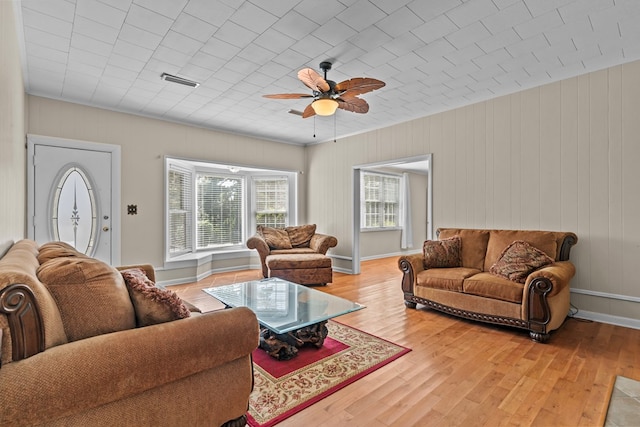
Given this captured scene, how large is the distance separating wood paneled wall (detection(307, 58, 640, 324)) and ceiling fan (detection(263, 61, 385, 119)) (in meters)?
1.71

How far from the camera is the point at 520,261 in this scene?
313 centimetres

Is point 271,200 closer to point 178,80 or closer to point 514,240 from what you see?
point 178,80

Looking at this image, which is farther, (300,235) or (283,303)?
(300,235)

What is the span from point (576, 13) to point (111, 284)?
353cm

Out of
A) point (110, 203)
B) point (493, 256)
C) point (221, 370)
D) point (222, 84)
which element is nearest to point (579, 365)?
point (493, 256)

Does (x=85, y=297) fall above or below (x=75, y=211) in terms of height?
below

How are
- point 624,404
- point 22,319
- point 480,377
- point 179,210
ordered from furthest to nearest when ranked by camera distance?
point 179,210
point 480,377
point 624,404
point 22,319

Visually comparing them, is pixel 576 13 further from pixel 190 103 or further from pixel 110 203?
pixel 110 203

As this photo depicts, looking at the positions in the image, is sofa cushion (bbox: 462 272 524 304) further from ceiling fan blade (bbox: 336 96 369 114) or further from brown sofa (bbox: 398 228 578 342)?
ceiling fan blade (bbox: 336 96 369 114)

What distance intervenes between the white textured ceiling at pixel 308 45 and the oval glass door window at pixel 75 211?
1.08 metres

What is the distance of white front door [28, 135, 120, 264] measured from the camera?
12.8ft

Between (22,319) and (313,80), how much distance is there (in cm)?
249

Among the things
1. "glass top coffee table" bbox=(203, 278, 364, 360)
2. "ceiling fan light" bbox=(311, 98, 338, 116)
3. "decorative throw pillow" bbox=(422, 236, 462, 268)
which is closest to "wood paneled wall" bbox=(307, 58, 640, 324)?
"decorative throw pillow" bbox=(422, 236, 462, 268)

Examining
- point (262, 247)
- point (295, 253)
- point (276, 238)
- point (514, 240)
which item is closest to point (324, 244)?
point (295, 253)
